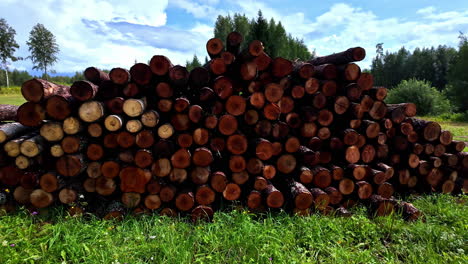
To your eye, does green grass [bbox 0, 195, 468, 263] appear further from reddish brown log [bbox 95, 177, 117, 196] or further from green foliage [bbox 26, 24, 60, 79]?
green foliage [bbox 26, 24, 60, 79]

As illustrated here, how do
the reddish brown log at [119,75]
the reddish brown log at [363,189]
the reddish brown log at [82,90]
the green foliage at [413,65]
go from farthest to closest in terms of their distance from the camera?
the green foliage at [413,65] → the reddish brown log at [363,189] → the reddish brown log at [119,75] → the reddish brown log at [82,90]

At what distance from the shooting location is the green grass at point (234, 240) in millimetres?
2414

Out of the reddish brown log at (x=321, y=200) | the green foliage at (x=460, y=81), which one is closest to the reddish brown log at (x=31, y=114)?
the reddish brown log at (x=321, y=200)

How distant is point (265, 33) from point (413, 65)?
129ft

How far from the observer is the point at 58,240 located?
2.58m

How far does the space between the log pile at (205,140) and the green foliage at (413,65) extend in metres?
54.3

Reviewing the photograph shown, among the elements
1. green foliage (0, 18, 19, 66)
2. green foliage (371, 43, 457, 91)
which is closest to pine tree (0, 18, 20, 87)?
green foliage (0, 18, 19, 66)

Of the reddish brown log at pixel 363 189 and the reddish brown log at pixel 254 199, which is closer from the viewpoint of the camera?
the reddish brown log at pixel 254 199

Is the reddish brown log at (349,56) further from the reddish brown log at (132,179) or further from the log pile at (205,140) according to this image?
the reddish brown log at (132,179)

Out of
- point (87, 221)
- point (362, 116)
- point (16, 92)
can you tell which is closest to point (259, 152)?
point (362, 116)

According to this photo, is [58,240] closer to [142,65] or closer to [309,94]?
[142,65]

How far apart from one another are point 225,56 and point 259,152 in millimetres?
1376

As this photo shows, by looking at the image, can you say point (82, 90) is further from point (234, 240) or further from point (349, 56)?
point (349, 56)

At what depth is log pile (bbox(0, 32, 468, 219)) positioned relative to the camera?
3.16 m
